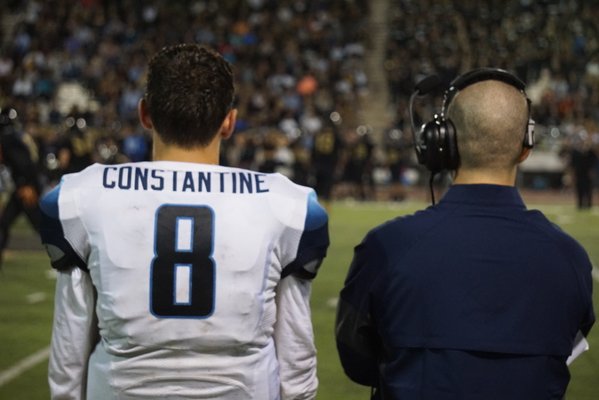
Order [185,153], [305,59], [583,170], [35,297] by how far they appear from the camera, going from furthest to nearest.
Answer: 1. [305,59]
2. [583,170]
3. [35,297]
4. [185,153]

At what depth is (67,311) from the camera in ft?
7.93

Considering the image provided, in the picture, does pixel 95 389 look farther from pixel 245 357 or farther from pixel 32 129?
pixel 32 129

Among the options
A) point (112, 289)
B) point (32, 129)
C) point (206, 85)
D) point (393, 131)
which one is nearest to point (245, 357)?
point (112, 289)

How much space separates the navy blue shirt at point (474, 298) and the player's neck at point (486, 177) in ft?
0.08

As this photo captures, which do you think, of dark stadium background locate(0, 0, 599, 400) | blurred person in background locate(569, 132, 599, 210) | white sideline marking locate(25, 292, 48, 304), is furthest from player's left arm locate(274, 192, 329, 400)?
dark stadium background locate(0, 0, 599, 400)

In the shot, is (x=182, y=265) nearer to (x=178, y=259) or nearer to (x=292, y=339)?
(x=178, y=259)

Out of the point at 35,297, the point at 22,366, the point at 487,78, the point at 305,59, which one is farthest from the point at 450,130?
the point at 305,59

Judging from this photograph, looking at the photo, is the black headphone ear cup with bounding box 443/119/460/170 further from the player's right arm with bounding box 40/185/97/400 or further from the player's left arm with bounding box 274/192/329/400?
the player's right arm with bounding box 40/185/97/400

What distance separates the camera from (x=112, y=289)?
93.4 inches

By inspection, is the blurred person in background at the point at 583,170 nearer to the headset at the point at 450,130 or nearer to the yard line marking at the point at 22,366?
the yard line marking at the point at 22,366

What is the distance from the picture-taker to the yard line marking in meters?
5.88

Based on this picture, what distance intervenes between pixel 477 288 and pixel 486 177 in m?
0.28

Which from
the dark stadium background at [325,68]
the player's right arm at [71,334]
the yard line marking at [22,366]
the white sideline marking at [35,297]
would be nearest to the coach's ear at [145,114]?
the player's right arm at [71,334]

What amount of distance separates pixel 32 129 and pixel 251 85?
7.96 meters
